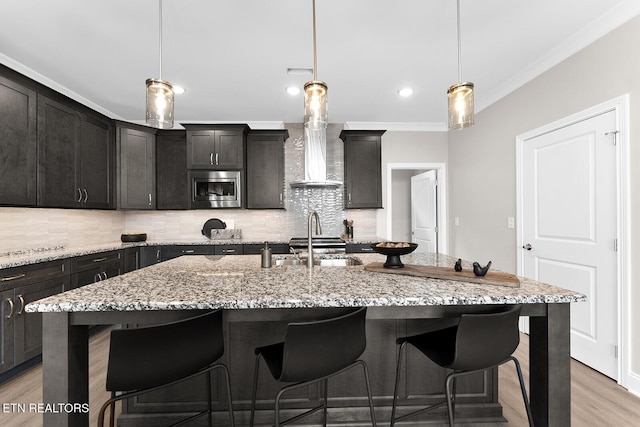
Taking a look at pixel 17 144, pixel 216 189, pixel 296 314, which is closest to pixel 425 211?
pixel 216 189

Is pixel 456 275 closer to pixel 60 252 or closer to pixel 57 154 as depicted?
pixel 60 252

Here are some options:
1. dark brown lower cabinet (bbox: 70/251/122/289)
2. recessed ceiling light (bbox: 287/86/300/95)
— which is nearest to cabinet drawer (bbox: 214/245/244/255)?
dark brown lower cabinet (bbox: 70/251/122/289)

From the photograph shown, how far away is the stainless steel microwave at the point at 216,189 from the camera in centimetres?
450

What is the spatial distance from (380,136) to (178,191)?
2938mm

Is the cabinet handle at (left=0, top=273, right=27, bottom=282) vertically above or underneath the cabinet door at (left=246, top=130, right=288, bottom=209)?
underneath

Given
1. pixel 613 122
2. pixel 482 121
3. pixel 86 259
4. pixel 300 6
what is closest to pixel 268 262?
pixel 300 6

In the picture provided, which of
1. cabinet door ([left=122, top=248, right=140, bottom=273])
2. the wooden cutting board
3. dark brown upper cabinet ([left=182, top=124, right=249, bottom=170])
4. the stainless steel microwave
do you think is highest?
dark brown upper cabinet ([left=182, top=124, right=249, bottom=170])

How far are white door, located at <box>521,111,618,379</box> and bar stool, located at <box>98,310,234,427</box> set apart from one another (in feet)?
9.14

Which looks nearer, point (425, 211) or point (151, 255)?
point (151, 255)

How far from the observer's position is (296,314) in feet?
4.60

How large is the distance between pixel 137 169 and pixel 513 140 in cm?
458

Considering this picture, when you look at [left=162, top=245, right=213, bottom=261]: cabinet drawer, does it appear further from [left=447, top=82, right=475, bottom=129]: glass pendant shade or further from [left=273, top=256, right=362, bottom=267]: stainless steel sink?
[left=447, top=82, right=475, bottom=129]: glass pendant shade

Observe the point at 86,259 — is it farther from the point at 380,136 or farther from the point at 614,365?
the point at 614,365

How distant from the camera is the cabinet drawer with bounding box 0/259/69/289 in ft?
8.07
